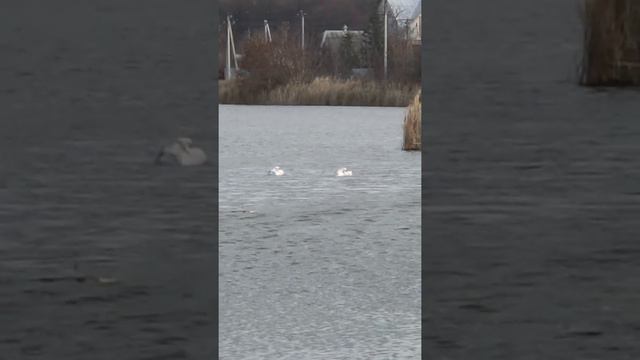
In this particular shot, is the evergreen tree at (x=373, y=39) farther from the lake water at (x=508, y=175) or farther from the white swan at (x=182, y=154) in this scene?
the white swan at (x=182, y=154)

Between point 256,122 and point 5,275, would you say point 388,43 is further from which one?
point 5,275

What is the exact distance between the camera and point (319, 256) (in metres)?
7.53

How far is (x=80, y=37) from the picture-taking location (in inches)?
136

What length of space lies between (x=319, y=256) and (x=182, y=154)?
4.16 metres

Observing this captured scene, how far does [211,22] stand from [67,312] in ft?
2.77

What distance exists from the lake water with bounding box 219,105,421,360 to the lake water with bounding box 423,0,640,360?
3.85ft

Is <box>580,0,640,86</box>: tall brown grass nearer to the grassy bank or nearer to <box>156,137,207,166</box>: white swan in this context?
<box>156,137,207,166</box>: white swan

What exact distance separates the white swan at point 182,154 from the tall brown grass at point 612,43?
39.6 inches

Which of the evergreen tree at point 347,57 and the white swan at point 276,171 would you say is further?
the evergreen tree at point 347,57

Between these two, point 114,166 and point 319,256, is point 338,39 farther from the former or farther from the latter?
point 114,166

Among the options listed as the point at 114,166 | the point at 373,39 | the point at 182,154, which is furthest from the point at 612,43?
the point at 373,39

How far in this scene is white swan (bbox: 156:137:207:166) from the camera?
11.2ft

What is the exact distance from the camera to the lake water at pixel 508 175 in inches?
140

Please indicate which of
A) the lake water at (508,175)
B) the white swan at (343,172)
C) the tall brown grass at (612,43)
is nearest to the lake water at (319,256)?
the white swan at (343,172)
